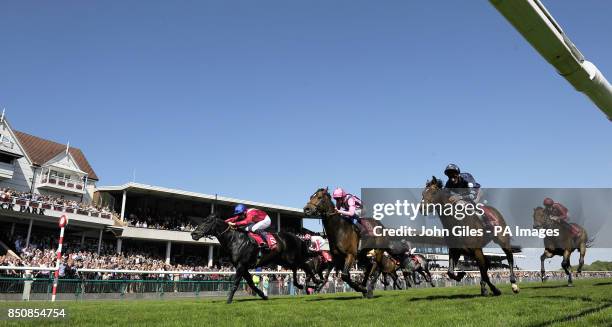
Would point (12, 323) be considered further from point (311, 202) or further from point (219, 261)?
point (219, 261)

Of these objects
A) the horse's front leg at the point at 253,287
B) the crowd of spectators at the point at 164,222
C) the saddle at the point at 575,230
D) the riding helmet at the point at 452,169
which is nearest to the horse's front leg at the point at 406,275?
the saddle at the point at 575,230

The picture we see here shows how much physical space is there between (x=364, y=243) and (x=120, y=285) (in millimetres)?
12546

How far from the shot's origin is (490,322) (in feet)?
17.6

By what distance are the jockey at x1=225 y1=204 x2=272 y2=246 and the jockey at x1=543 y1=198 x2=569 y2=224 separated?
376 inches

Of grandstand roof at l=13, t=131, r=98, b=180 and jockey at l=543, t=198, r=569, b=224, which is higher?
grandstand roof at l=13, t=131, r=98, b=180

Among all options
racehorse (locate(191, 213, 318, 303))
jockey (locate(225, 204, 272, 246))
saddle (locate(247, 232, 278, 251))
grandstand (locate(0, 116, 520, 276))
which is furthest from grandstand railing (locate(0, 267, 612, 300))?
grandstand (locate(0, 116, 520, 276))

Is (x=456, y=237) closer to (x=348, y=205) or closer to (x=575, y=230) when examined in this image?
(x=348, y=205)

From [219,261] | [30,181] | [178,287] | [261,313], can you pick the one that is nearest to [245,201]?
[219,261]

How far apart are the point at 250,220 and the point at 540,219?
32.4 feet

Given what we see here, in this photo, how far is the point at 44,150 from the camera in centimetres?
4981

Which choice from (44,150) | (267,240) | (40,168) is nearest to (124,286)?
(267,240)

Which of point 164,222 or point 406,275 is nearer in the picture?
point 406,275

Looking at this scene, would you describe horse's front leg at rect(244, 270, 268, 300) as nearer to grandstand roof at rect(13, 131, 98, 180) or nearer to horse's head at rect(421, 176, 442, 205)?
horse's head at rect(421, 176, 442, 205)

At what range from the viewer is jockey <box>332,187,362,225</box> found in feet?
37.4
